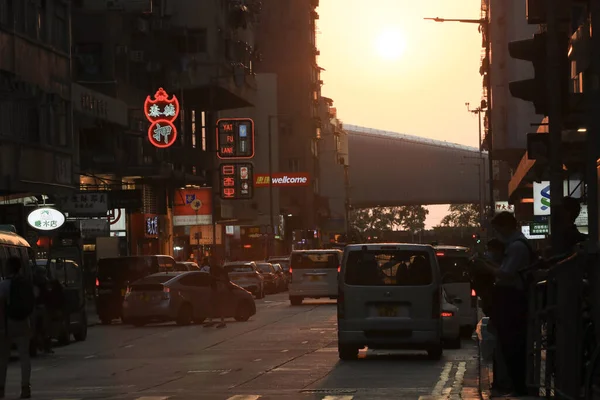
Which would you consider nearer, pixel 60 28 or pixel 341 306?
pixel 341 306

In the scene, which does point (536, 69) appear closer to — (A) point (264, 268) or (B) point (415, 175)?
(A) point (264, 268)

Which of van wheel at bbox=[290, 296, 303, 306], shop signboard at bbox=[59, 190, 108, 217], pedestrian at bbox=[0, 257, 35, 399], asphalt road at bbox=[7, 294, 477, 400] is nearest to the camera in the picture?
asphalt road at bbox=[7, 294, 477, 400]

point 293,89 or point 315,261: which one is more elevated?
point 293,89

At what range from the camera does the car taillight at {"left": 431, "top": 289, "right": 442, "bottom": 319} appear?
77.2 feet

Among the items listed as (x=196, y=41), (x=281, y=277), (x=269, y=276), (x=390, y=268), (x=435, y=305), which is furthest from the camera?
(x=196, y=41)

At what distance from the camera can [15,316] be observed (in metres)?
18.4

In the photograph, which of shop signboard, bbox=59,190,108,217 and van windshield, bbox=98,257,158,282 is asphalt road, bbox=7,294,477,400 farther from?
shop signboard, bbox=59,190,108,217

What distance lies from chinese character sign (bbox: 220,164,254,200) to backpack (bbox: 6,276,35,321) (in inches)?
2695

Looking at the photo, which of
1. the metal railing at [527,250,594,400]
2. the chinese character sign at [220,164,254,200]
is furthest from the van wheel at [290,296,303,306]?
the metal railing at [527,250,594,400]

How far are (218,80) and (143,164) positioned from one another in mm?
14488

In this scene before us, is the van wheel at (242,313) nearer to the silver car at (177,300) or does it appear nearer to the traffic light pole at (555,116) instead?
the silver car at (177,300)

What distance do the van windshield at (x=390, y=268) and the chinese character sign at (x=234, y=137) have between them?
6143 centimetres

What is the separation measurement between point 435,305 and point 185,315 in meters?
15.7

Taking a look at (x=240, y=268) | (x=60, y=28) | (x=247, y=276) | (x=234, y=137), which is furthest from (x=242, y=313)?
(x=234, y=137)
